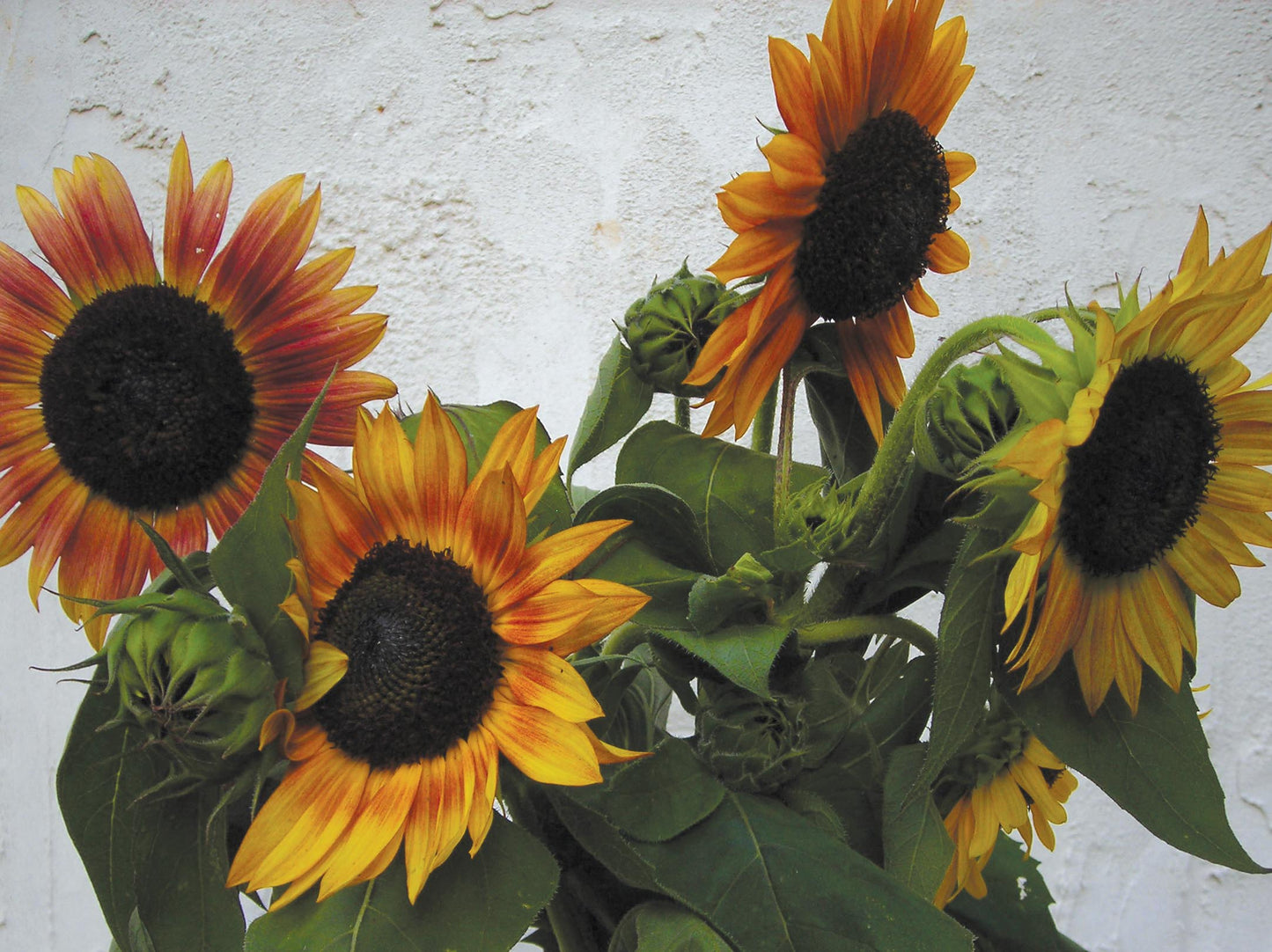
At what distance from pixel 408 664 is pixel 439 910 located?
6cm

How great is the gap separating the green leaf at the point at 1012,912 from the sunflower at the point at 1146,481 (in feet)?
0.55

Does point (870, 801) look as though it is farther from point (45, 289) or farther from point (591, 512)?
point (45, 289)

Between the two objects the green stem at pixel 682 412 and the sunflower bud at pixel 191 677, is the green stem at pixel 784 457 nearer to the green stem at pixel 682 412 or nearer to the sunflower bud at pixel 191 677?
Answer: the green stem at pixel 682 412

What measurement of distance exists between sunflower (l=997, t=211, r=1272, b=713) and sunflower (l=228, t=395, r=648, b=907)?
0.10 metres

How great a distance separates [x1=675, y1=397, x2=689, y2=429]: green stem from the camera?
14.4 inches

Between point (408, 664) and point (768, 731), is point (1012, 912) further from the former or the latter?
point (408, 664)

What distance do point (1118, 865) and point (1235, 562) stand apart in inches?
21.4

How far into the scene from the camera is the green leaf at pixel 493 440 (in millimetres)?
302

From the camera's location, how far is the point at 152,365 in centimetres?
30

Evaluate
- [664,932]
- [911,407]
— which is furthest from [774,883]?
[911,407]

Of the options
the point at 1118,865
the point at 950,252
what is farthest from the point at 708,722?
the point at 1118,865

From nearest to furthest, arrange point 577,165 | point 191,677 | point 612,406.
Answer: point 191,677, point 612,406, point 577,165

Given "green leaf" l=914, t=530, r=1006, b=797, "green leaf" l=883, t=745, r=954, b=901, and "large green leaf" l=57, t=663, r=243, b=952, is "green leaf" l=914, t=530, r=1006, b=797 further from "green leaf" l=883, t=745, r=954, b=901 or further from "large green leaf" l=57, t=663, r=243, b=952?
"large green leaf" l=57, t=663, r=243, b=952

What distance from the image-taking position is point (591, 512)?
298mm
